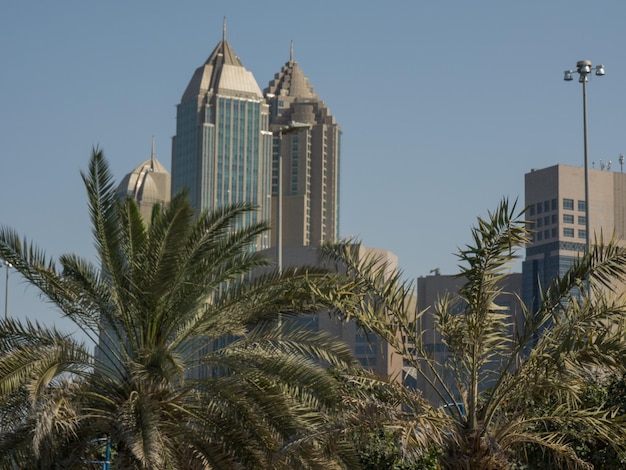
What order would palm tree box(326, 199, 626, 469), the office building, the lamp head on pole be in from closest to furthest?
palm tree box(326, 199, 626, 469)
the lamp head on pole
the office building

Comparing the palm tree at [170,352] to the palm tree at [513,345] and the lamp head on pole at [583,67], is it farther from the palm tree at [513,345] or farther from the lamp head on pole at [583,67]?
the lamp head on pole at [583,67]

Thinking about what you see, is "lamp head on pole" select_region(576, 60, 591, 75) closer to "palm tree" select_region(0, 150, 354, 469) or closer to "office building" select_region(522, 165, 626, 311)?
"palm tree" select_region(0, 150, 354, 469)

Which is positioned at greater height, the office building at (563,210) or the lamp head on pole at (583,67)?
the office building at (563,210)

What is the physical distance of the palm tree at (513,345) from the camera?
1666 cm

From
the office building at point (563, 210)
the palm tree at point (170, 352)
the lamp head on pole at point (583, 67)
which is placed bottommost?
the palm tree at point (170, 352)

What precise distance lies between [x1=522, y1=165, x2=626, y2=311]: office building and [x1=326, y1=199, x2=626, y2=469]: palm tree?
14847 cm

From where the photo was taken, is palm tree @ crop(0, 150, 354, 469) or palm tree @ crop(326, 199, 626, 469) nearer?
palm tree @ crop(326, 199, 626, 469)

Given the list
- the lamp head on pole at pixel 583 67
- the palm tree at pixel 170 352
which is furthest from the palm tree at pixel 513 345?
the lamp head on pole at pixel 583 67

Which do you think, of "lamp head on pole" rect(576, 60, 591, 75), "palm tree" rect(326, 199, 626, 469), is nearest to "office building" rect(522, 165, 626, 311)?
"lamp head on pole" rect(576, 60, 591, 75)

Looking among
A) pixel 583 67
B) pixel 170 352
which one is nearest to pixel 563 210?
pixel 583 67

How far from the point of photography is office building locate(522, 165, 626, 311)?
547 ft

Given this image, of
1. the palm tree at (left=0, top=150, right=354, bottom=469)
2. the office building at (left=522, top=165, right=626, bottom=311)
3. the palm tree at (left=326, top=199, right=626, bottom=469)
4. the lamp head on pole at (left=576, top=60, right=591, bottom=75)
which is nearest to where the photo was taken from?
the palm tree at (left=326, top=199, right=626, bottom=469)

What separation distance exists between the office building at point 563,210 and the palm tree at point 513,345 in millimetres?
148472

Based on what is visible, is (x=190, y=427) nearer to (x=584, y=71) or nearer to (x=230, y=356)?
(x=230, y=356)
